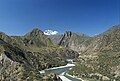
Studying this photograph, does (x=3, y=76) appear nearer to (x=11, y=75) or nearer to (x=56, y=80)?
(x=11, y=75)

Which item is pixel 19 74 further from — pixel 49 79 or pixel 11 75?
pixel 49 79

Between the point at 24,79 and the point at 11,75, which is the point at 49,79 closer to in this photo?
the point at 24,79

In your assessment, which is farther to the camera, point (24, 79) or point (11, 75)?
point (11, 75)

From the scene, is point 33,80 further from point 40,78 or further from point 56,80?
point 56,80

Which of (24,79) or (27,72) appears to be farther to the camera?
(27,72)

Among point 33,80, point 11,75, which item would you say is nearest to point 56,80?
point 33,80

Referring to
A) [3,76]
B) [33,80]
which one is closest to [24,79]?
[33,80]

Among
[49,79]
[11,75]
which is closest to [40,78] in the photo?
[49,79]
